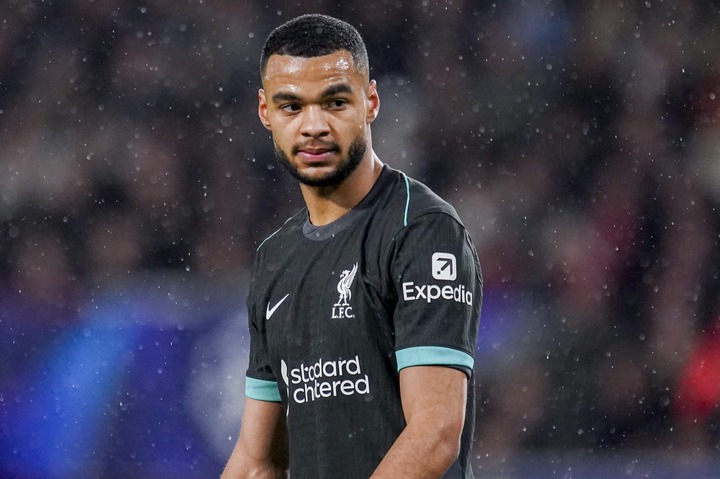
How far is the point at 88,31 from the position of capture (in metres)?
6.40

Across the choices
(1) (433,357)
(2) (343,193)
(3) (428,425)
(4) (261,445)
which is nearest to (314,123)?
(2) (343,193)

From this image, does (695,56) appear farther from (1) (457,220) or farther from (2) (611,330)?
(1) (457,220)

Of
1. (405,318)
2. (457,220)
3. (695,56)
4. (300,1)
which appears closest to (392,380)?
(405,318)

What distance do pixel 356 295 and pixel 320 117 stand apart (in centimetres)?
38

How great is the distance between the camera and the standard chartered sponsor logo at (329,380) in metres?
2.23

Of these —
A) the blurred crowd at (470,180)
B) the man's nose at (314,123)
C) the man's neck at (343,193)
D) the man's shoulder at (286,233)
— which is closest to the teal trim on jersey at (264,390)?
the man's shoulder at (286,233)

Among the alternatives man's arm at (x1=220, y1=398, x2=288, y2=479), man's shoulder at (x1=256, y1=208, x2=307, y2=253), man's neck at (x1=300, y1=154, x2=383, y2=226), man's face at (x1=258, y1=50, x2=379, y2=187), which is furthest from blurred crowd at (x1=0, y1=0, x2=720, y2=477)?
man's face at (x1=258, y1=50, x2=379, y2=187)

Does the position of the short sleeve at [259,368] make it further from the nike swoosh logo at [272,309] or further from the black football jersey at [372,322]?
the black football jersey at [372,322]

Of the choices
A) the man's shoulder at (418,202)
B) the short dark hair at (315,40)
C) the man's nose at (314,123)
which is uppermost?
the short dark hair at (315,40)

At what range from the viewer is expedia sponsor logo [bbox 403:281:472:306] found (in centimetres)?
214

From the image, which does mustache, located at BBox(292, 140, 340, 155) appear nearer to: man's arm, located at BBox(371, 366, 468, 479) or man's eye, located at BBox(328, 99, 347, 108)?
man's eye, located at BBox(328, 99, 347, 108)

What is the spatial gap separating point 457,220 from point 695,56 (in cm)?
533

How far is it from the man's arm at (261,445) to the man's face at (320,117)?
0.61 metres

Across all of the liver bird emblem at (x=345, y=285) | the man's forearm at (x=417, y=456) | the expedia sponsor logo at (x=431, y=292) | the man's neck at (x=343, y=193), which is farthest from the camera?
the man's neck at (x=343, y=193)
